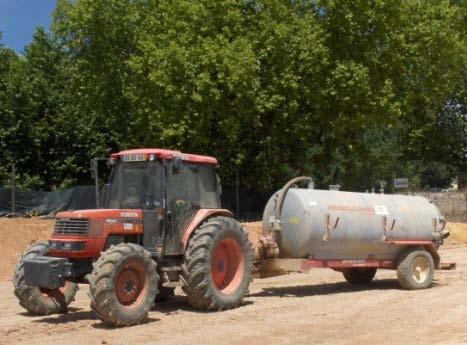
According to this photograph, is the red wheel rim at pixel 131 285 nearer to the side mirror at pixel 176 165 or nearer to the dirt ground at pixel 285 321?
the dirt ground at pixel 285 321

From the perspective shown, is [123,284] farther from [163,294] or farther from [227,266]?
[163,294]

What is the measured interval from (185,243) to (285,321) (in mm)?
2088

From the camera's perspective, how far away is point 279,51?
30.1 metres

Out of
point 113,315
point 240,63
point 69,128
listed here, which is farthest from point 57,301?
point 69,128

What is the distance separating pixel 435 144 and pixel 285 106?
67.0 ft

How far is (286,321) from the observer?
35.4ft

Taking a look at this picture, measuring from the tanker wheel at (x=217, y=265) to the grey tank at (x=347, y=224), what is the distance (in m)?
1.56

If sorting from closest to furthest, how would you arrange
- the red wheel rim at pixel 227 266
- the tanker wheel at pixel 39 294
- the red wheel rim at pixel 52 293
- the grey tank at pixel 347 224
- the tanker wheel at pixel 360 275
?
the tanker wheel at pixel 39 294, the red wheel rim at pixel 52 293, the red wheel rim at pixel 227 266, the grey tank at pixel 347 224, the tanker wheel at pixel 360 275

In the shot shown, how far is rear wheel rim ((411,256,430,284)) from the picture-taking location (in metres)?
15.1

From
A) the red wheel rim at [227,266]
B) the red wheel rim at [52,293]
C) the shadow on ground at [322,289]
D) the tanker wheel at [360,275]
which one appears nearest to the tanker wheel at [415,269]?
the shadow on ground at [322,289]

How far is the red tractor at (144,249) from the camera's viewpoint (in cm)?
1019

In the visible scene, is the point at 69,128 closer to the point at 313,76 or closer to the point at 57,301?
the point at 313,76

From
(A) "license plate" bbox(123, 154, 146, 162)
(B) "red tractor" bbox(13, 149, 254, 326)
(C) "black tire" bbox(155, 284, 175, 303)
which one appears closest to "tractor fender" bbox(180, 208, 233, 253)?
(B) "red tractor" bbox(13, 149, 254, 326)

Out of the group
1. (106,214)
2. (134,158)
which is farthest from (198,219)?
(106,214)
